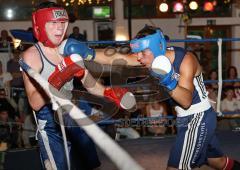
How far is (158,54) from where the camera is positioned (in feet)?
7.66

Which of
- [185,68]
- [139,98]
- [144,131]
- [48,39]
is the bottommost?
[144,131]

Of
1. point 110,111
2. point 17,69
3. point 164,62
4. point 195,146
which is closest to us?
point 164,62

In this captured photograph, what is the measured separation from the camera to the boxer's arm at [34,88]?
7.19 feet

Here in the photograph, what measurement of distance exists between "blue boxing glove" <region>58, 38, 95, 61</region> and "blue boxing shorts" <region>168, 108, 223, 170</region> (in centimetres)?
65

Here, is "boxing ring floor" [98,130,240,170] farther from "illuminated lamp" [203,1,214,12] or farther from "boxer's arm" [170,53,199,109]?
"illuminated lamp" [203,1,214,12]

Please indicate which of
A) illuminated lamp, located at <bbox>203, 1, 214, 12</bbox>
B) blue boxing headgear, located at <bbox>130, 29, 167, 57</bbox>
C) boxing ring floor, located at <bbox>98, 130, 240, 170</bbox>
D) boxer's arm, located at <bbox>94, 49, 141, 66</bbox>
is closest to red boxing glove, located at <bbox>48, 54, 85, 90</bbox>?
blue boxing headgear, located at <bbox>130, 29, 167, 57</bbox>

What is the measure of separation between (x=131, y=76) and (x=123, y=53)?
1829 millimetres

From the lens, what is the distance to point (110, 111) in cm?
364

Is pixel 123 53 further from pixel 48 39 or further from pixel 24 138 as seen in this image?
pixel 24 138

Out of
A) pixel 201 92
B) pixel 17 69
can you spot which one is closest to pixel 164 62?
pixel 201 92

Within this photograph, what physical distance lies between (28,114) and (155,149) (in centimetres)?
158

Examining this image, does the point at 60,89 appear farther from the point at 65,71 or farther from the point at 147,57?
the point at 147,57

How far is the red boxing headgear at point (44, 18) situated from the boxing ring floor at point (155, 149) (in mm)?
1482

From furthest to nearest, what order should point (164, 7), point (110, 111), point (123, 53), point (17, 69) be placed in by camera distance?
point (164, 7), point (17, 69), point (110, 111), point (123, 53)
